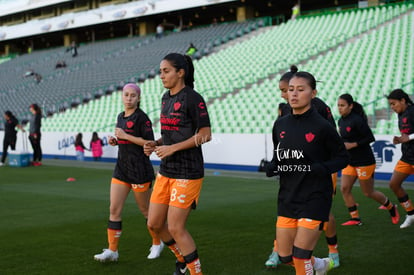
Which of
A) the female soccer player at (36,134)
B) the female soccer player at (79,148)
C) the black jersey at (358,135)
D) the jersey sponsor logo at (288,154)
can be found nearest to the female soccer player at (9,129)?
the female soccer player at (36,134)

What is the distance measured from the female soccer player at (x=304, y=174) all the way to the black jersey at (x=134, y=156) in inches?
92.1

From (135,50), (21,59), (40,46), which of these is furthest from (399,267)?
(40,46)

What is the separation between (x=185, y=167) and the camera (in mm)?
5254

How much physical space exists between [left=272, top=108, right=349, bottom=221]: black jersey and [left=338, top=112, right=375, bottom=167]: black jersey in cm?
345

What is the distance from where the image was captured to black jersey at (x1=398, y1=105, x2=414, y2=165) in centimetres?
816

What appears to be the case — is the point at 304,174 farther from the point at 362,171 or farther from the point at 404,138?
the point at 362,171

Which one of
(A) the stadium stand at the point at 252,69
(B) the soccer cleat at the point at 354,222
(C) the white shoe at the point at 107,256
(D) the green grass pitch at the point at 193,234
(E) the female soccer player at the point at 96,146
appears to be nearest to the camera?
(D) the green grass pitch at the point at 193,234

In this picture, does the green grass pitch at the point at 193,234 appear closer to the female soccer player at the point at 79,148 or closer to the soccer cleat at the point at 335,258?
the soccer cleat at the point at 335,258

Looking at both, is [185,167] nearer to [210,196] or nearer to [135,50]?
[210,196]

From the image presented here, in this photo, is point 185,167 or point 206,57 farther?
point 206,57

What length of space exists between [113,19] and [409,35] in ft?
98.3

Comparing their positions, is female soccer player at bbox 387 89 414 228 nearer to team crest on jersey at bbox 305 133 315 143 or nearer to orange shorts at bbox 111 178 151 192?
orange shorts at bbox 111 178 151 192

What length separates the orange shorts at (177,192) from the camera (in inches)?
204

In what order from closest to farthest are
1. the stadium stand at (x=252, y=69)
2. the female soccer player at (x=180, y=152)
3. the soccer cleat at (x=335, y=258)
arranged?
the female soccer player at (x=180, y=152), the soccer cleat at (x=335, y=258), the stadium stand at (x=252, y=69)
